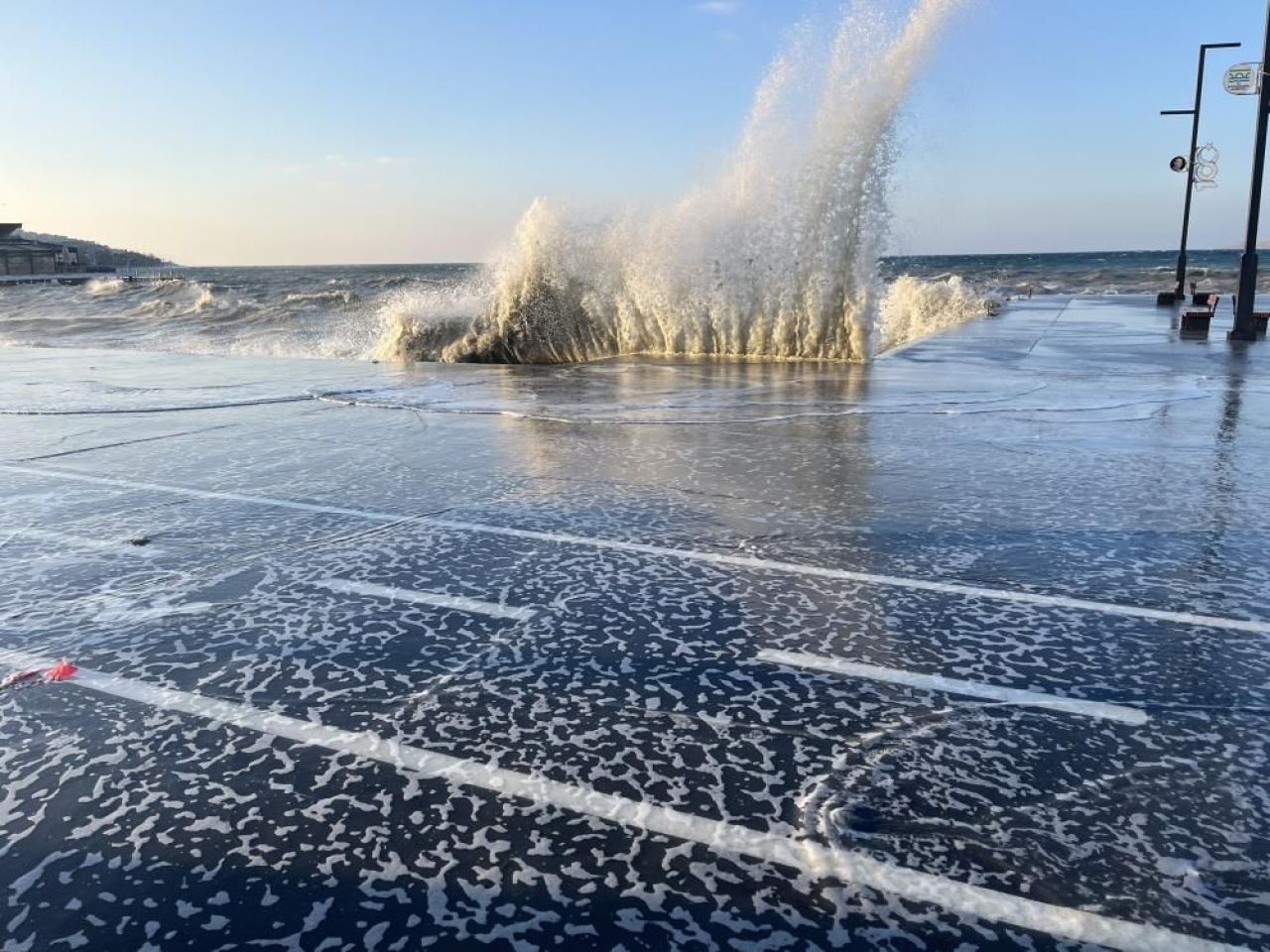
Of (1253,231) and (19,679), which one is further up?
(1253,231)

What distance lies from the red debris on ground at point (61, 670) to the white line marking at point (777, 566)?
1886mm

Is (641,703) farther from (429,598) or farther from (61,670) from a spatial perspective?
(61,670)

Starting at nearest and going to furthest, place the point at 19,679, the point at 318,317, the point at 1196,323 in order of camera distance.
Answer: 1. the point at 19,679
2. the point at 1196,323
3. the point at 318,317

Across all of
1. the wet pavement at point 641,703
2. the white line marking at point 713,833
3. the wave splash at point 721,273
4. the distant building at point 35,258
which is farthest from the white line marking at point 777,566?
the distant building at point 35,258

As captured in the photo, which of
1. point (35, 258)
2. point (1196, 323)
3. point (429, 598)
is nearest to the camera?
point (429, 598)

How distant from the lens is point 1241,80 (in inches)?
526

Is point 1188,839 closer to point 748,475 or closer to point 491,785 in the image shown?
point 491,785

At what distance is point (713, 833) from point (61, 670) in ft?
7.35

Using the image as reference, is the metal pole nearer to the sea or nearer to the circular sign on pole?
the circular sign on pole

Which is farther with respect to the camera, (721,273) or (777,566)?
(721,273)

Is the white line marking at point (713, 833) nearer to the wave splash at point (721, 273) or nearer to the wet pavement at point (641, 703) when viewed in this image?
the wet pavement at point (641, 703)

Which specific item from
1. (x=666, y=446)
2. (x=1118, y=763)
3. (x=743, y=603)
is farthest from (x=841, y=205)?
(x=1118, y=763)

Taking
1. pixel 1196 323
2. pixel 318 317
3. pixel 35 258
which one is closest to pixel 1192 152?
pixel 1196 323

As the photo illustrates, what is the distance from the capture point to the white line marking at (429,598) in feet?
11.2
